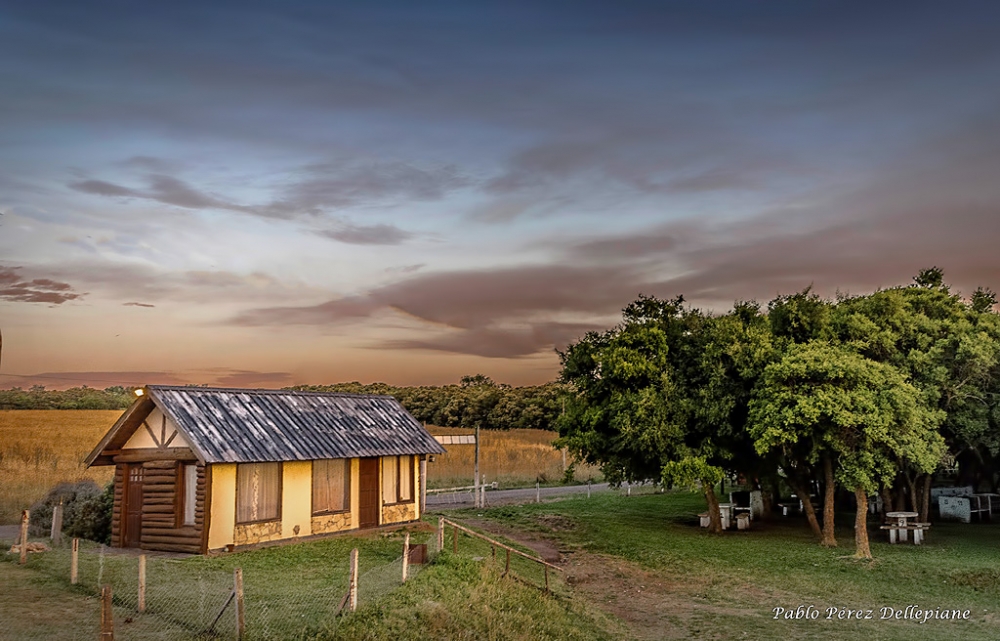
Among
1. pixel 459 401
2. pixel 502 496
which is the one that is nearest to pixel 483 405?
pixel 459 401

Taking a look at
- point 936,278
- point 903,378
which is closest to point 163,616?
point 903,378

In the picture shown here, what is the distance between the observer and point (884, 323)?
105 ft

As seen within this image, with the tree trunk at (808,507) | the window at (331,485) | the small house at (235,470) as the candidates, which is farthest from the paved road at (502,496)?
the tree trunk at (808,507)

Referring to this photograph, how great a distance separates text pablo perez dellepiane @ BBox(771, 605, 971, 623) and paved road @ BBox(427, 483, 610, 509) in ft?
66.7

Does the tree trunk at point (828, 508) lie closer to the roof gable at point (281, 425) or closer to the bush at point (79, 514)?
the roof gable at point (281, 425)

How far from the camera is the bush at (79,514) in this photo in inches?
1064

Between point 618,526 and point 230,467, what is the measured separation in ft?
55.1

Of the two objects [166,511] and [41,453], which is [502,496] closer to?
[166,511]

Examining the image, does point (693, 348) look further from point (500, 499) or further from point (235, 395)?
point (235, 395)

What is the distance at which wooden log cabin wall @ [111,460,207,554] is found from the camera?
23969 mm

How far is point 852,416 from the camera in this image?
89.6ft

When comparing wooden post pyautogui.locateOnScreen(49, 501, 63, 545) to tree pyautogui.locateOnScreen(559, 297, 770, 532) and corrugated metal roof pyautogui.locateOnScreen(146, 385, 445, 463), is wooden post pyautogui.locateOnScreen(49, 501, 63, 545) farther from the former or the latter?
tree pyautogui.locateOnScreen(559, 297, 770, 532)

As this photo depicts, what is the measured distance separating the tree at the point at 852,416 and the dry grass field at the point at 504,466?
23009 mm

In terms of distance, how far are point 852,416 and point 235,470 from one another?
65.8ft
